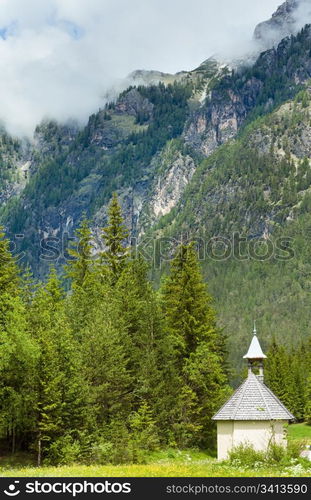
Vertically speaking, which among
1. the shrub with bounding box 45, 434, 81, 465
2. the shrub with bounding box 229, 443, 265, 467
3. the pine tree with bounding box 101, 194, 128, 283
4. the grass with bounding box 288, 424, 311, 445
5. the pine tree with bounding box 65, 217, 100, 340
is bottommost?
the grass with bounding box 288, 424, 311, 445

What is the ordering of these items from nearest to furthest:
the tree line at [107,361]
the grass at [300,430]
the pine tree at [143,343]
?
the tree line at [107,361], the pine tree at [143,343], the grass at [300,430]

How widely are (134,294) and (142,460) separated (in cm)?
1494

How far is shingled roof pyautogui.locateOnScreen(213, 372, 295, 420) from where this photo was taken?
47.7 meters

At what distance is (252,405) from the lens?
4822cm

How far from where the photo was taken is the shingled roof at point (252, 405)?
47688 mm

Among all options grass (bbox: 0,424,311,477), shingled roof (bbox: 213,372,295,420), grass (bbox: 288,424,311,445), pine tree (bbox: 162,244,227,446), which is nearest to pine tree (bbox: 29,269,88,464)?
grass (bbox: 0,424,311,477)

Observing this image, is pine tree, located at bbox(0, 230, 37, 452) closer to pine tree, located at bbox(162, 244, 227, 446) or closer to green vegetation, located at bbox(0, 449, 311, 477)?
green vegetation, located at bbox(0, 449, 311, 477)

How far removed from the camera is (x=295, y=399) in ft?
375

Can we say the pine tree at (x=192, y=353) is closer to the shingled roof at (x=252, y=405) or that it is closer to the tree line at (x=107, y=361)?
the tree line at (x=107, y=361)

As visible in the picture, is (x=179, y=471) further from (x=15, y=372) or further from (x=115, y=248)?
(x=115, y=248)

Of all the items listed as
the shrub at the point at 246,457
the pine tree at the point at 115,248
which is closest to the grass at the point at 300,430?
the pine tree at the point at 115,248

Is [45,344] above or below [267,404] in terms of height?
above

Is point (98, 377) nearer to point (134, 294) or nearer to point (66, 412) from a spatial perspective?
point (66, 412)
